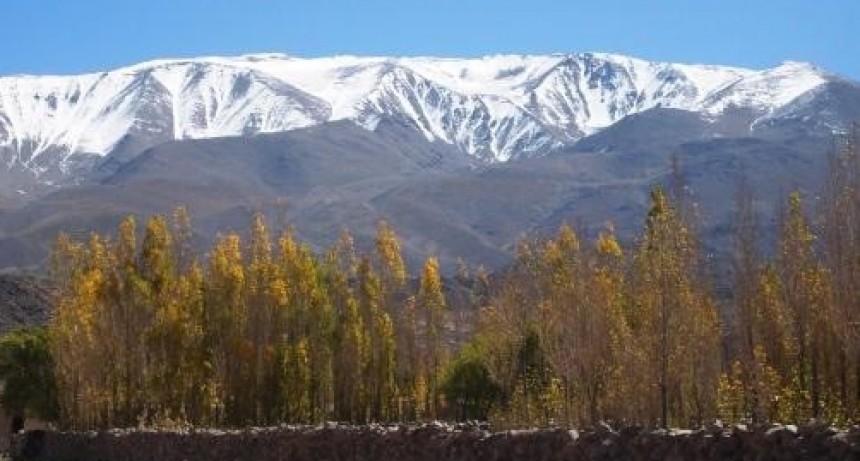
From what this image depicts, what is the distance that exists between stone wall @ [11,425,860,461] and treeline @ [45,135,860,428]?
4.94 meters

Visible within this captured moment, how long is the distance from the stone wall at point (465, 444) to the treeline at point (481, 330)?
4939 millimetres

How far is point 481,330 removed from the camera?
179 feet

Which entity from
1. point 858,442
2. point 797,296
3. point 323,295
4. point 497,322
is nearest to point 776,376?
point 797,296

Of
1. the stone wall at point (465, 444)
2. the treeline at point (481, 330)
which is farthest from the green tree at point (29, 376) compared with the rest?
the stone wall at point (465, 444)

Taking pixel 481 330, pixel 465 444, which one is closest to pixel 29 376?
pixel 481 330

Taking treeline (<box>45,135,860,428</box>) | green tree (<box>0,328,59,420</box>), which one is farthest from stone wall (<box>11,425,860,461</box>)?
green tree (<box>0,328,59,420</box>)

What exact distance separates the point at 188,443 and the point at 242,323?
13364 millimetres

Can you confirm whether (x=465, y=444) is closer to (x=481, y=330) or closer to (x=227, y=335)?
(x=227, y=335)

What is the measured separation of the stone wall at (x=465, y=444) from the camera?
1652 centimetres

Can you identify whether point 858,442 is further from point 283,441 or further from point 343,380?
point 343,380

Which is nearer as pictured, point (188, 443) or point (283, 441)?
point (283, 441)

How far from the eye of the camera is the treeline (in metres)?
28.5

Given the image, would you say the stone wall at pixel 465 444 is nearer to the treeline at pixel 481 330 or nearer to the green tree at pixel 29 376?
the treeline at pixel 481 330

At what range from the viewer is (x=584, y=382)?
31.0 meters
